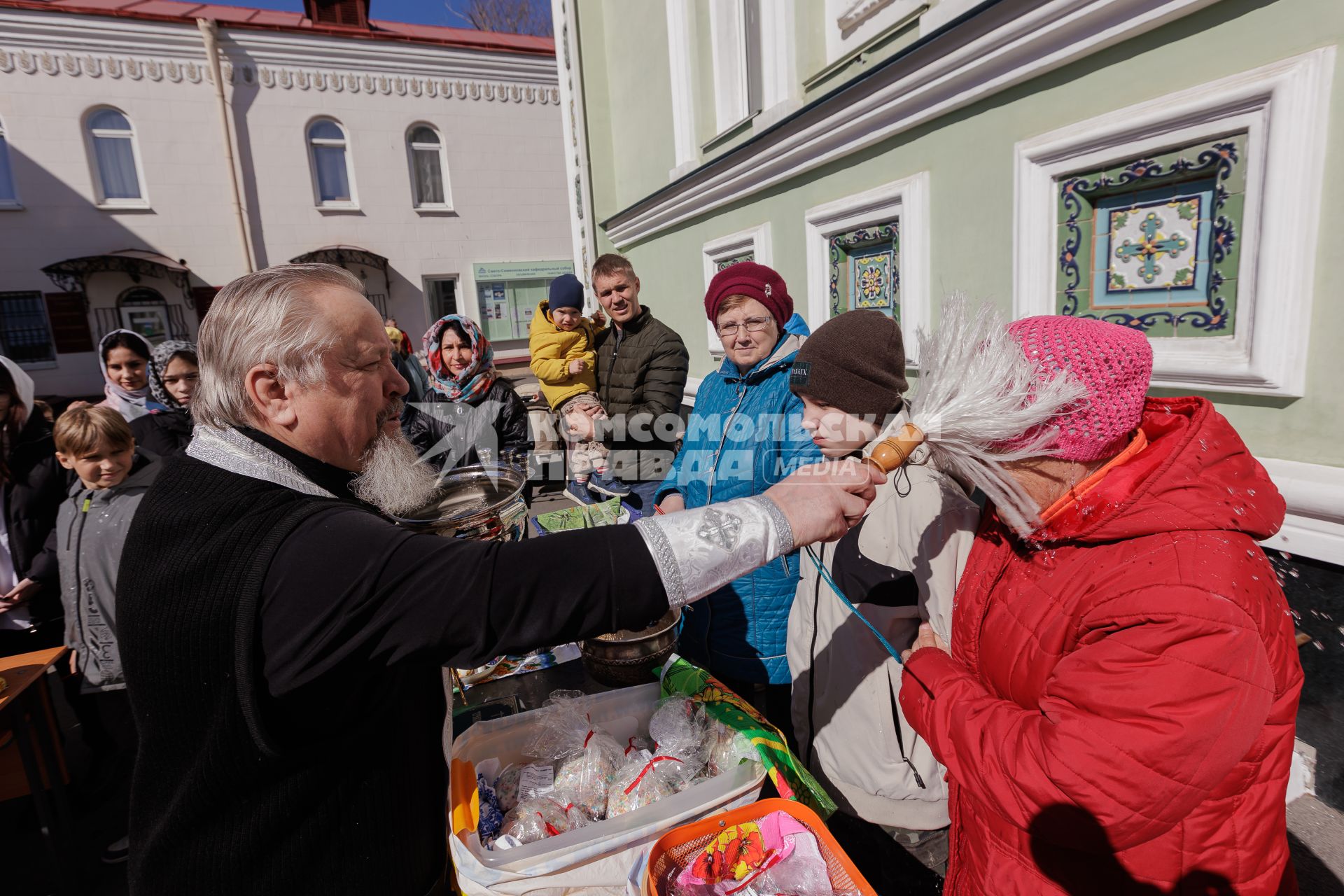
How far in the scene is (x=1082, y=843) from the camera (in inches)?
42.4

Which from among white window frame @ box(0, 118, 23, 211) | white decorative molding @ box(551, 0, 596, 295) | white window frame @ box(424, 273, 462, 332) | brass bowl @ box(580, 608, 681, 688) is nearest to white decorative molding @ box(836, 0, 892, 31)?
brass bowl @ box(580, 608, 681, 688)

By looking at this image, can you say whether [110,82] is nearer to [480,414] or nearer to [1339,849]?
[480,414]

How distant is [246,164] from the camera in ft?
50.6

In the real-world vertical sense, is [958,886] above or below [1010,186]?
below

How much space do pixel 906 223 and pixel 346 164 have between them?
17279 millimetres

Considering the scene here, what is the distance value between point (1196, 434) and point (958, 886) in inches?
48.0

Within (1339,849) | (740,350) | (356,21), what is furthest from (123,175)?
(1339,849)

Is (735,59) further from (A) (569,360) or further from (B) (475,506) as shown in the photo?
(B) (475,506)

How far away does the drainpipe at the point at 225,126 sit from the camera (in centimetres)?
1460

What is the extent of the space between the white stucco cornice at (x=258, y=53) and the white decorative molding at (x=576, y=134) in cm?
870

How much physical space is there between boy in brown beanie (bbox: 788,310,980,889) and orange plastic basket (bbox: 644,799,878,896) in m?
0.66

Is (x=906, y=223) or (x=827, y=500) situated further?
(x=906, y=223)

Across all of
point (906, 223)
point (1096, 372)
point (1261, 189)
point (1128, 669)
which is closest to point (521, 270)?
point (906, 223)

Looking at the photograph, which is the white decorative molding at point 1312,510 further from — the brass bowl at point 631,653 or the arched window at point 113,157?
the arched window at point 113,157
